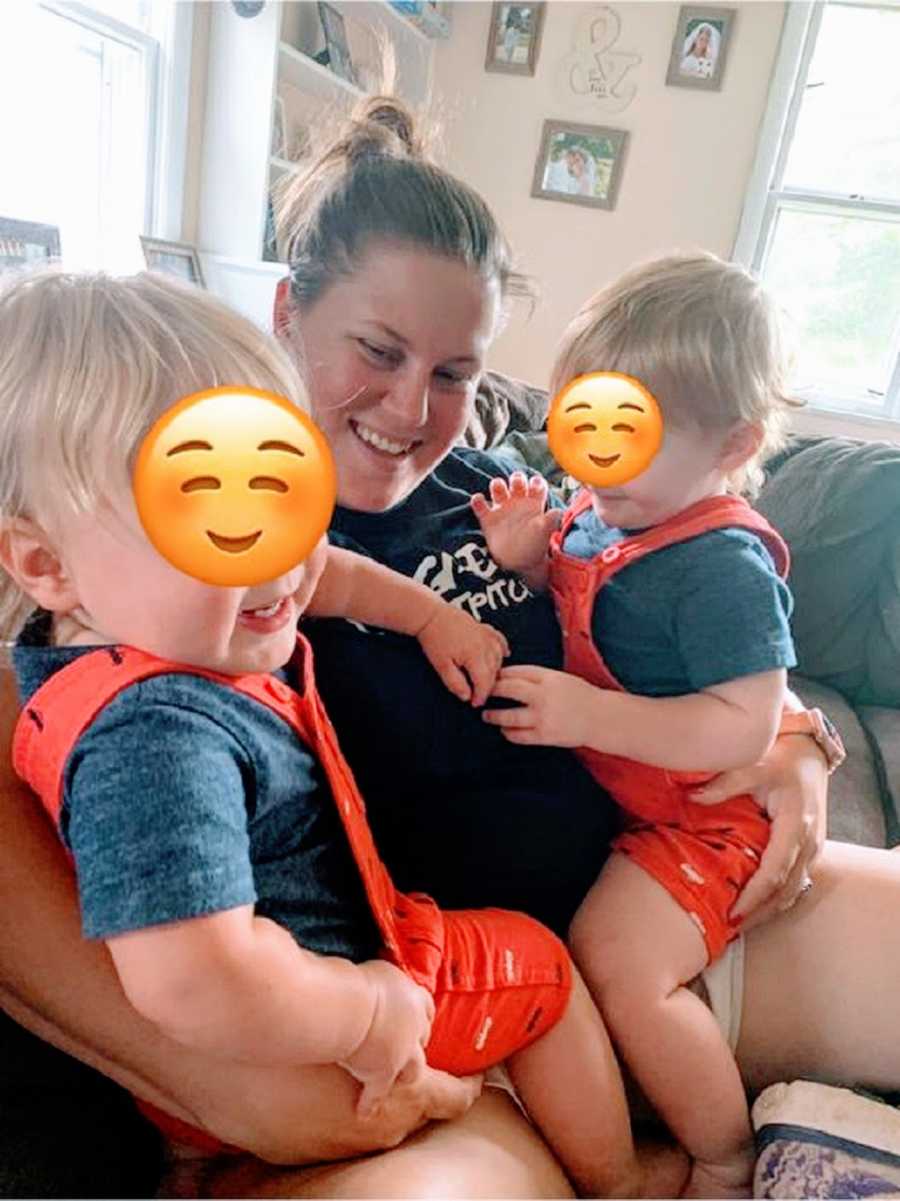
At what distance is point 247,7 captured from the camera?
7.68ft

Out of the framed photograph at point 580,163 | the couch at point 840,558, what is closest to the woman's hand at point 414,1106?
the couch at point 840,558

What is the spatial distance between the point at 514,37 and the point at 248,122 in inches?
56.0

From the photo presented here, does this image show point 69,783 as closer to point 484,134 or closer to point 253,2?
point 253,2

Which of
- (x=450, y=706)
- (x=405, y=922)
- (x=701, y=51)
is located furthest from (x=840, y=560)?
(x=701, y=51)

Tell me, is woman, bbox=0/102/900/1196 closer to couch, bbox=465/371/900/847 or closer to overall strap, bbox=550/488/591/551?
overall strap, bbox=550/488/591/551

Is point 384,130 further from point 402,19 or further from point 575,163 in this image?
point 575,163

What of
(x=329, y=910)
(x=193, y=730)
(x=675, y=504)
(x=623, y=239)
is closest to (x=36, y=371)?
(x=193, y=730)

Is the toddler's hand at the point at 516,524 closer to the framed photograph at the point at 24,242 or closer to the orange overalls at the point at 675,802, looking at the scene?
the orange overalls at the point at 675,802

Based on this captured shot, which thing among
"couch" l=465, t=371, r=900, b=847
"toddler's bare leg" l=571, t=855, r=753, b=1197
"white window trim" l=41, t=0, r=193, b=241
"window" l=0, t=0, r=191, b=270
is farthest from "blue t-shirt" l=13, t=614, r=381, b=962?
"white window trim" l=41, t=0, r=193, b=241

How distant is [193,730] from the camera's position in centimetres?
46

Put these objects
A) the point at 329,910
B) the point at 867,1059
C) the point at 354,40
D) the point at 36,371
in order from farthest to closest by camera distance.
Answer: the point at 354,40, the point at 867,1059, the point at 329,910, the point at 36,371

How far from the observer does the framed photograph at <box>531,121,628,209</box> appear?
10.9ft

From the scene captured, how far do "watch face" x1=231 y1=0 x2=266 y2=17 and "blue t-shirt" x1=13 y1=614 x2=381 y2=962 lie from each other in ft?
7.87

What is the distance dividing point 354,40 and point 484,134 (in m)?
0.67
